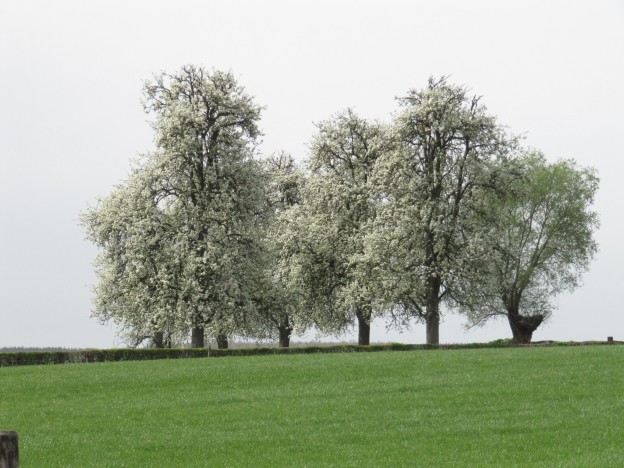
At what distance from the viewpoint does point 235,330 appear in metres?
57.8

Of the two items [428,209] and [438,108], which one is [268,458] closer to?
[428,209]

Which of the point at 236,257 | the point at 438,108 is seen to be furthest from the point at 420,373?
the point at 438,108

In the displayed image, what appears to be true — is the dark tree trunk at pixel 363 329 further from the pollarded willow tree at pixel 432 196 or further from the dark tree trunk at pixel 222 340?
the dark tree trunk at pixel 222 340

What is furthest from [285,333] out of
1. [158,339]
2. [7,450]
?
[7,450]

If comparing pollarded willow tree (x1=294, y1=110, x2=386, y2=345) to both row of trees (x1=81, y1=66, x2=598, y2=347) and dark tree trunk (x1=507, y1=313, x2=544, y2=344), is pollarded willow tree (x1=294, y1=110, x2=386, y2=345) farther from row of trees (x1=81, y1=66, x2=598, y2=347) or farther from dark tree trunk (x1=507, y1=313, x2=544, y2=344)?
dark tree trunk (x1=507, y1=313, x2=544, y2=344)

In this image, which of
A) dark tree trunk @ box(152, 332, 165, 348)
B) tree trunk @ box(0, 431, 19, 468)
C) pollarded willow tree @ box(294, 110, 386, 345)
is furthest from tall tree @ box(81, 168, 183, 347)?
tree trunk @ box(0, 431, 19, 468)

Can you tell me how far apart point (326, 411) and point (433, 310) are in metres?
33.5

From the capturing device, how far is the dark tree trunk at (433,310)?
59.7m

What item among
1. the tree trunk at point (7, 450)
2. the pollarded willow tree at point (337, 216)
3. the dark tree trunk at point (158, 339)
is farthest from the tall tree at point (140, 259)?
the tree trunk at point (7, 450)

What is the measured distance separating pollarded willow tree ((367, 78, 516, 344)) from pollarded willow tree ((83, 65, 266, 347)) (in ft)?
32.5

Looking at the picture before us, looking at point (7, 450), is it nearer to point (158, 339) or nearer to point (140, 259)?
point (140, 259)

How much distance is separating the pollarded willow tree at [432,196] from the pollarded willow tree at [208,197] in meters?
9.92

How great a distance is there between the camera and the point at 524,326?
70.4m

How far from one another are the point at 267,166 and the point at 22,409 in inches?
1949
